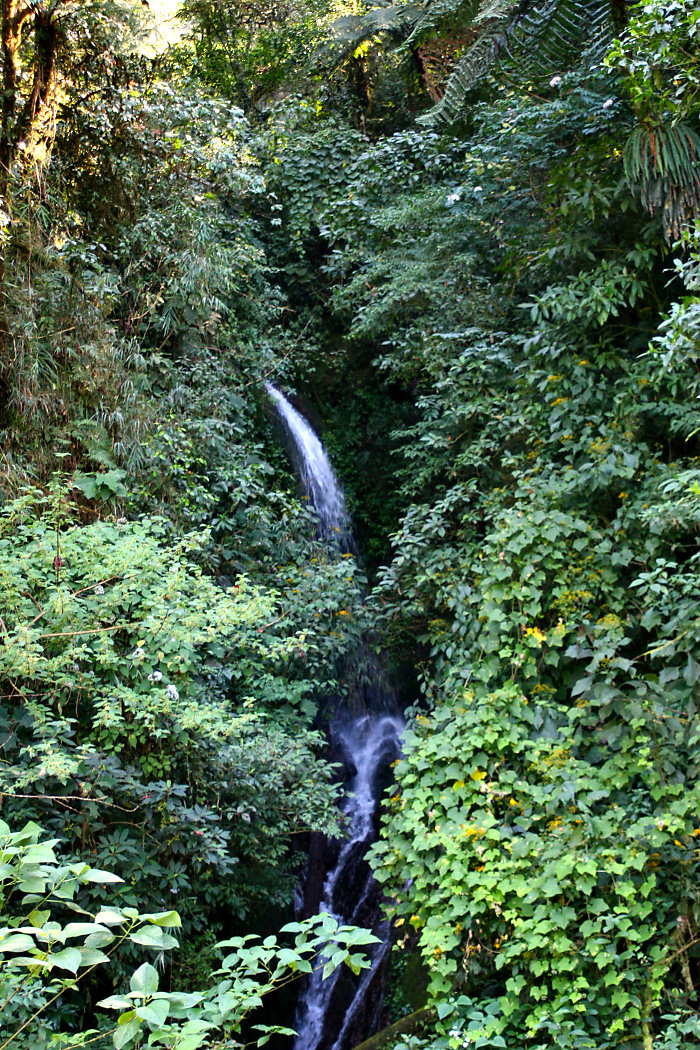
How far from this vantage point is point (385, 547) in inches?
342

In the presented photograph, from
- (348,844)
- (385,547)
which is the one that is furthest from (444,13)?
(348,844)

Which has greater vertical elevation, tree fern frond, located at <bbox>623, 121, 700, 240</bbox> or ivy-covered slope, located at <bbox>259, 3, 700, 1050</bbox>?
tree fern frond, located at <bbox>623, 121, 700, 240</bbox>

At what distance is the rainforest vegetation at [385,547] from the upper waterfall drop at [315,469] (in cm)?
25

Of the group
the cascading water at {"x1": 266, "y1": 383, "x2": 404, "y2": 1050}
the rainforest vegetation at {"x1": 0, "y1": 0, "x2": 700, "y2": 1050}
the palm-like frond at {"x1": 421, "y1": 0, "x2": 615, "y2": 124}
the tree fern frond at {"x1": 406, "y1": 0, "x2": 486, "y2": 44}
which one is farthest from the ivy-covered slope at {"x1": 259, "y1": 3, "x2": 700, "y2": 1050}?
the tree fern frond at {"x1": 406, "y1": 0, "x2": 486, "y2": 44}

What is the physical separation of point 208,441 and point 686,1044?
5.35m

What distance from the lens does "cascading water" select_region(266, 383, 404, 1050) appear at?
5793mm

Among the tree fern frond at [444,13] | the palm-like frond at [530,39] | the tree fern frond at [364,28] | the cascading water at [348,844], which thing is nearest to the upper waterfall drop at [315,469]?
the cascading water at [348,844]

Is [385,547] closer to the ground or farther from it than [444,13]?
closer to the ground

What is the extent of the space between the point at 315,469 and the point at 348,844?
4025 mm

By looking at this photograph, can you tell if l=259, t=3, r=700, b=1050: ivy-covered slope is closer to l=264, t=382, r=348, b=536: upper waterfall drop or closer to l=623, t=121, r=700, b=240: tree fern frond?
l=623, t=121, r=700, b=240: tree fern frond

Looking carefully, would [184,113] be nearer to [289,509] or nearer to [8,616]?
[289,509]

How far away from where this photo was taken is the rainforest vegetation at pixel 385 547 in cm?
370

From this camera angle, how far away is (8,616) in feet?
13.1

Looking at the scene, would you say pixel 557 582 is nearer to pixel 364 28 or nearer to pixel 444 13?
pixel 444 13
